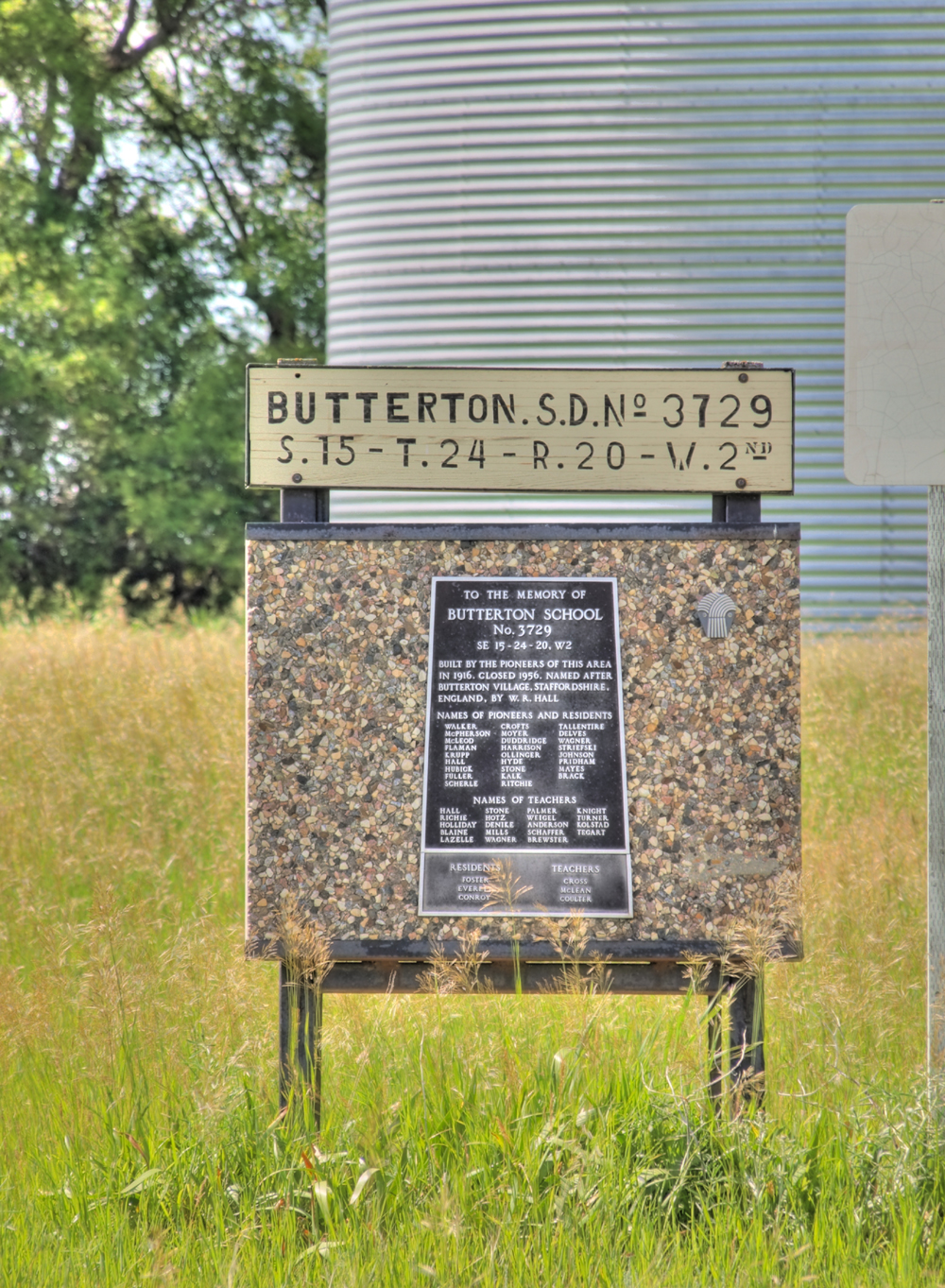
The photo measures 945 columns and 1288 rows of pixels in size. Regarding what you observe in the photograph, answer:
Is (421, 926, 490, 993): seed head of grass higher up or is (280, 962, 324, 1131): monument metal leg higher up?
(421, 926, 490, 993): seed head of grass

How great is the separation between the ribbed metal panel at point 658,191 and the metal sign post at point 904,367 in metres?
6.29

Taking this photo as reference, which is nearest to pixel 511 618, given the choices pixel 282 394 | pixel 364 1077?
pixel 282 394

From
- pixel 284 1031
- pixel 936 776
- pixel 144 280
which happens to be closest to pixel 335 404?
pixel 284 1031

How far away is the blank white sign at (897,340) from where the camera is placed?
2.89 meters

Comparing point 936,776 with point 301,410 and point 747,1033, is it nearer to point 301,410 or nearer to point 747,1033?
point 747,1033

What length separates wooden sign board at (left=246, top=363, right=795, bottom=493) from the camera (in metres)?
3.05

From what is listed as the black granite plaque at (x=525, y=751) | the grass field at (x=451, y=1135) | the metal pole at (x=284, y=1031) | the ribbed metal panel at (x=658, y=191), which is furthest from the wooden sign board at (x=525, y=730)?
the ribbed metal panel at (x=658, y=191)

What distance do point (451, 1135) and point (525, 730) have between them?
90 cm

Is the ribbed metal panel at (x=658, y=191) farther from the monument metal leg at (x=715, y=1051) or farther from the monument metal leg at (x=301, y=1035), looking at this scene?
the monument metal leg at (x=301, y=1035)

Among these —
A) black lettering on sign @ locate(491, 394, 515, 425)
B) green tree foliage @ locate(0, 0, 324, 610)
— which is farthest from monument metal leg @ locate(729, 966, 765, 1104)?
green tree foliage @ locate(0, 0, 324, 610)

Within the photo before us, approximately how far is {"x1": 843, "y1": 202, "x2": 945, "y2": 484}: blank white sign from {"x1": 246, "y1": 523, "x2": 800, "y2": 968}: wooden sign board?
1.04 feet

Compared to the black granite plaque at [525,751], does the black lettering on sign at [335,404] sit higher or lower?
higher

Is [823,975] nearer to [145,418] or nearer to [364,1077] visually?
[364,1077]

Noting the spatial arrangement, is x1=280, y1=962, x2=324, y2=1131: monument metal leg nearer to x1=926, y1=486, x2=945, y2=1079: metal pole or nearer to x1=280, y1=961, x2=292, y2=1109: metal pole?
x1=280, y1=961, x2=292, y2=1109: metal pole
